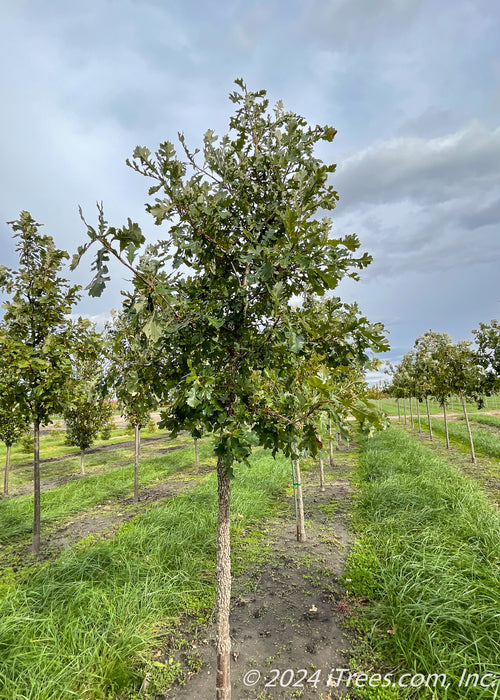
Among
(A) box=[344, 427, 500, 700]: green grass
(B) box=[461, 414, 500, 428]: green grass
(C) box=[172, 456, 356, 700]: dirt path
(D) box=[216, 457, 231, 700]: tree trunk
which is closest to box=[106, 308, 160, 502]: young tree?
(D) box=[216, 457, 231, 700]: tree trunk

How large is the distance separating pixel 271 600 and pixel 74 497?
787 cm

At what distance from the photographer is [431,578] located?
392 cm

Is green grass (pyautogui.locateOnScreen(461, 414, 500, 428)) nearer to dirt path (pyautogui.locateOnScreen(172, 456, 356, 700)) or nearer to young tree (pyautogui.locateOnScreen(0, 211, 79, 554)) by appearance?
dirt path (pyautogui.locateOnScreen(172, 456, 356, 700))

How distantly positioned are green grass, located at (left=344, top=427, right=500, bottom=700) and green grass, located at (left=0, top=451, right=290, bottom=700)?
2257 mm

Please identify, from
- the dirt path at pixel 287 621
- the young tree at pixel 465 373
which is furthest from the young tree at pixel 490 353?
the dirt path at pixel 287 621

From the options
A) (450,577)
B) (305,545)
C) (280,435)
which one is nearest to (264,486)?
(305,545)

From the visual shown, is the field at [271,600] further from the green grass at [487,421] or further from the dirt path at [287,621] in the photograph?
the green grass at [487,421]

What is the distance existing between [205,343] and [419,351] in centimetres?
2185

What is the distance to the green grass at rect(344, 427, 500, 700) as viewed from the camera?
120 inches

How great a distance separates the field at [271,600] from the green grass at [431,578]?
24 mm

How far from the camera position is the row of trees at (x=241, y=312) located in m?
2.11

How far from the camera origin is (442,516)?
5633mm

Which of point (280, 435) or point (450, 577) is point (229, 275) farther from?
point (450, 577)

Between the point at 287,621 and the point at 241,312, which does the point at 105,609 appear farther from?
the point at 241,312
